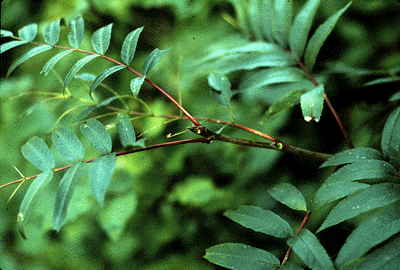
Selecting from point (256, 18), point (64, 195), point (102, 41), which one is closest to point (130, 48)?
point (102, 41)

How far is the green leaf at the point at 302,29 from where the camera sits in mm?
761

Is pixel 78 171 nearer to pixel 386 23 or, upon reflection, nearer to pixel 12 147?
pixel 12 147

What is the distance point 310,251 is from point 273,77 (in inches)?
16.9

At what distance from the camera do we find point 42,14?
5.25 ft

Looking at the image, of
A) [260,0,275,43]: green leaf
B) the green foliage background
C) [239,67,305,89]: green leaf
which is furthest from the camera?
the green foliage background

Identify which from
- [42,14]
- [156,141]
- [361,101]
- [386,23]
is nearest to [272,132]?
[361,101]

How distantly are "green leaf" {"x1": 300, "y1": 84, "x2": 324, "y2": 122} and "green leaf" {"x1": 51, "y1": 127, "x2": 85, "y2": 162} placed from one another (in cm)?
42

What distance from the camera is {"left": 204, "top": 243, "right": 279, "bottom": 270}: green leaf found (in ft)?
1.57

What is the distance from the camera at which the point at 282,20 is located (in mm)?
829

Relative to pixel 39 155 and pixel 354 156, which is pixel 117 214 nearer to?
pixel 39 155

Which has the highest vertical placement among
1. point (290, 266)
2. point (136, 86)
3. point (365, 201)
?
point (136, 86)

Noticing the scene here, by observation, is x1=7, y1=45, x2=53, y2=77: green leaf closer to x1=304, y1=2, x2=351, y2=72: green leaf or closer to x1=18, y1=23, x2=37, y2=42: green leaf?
x1=18, y1=23, x2=37, y2=42: green leaf

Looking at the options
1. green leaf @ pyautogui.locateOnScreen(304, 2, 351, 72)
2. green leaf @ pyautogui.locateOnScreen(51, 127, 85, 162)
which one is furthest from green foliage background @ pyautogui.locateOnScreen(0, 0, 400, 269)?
green leaf @ pyautogui.locateOnScreen(51, 127, 85, 162)

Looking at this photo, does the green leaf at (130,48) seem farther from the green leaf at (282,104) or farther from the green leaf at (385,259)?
the green leaf at (385,259)
